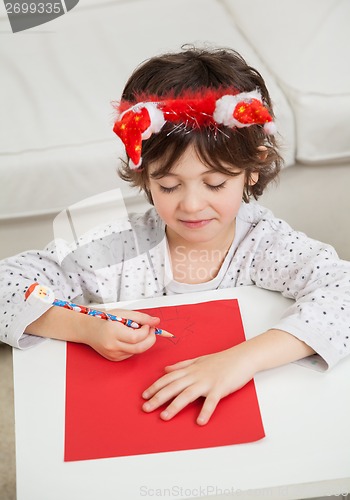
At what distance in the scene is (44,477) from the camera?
772mm

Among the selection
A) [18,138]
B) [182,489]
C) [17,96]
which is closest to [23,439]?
[182,489]

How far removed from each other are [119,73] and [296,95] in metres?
0.41

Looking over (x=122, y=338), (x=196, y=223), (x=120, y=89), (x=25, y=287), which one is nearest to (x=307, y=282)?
(x=196, y=223)

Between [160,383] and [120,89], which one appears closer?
[160,383]

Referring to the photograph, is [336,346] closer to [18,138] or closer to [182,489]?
[182,489]

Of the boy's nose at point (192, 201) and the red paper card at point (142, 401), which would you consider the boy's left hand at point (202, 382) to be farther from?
the boy's nose at point (192, 201)

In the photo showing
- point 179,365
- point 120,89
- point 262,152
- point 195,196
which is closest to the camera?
point 179,365

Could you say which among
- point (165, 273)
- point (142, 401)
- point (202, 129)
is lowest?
point (165, 273)

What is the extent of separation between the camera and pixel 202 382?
848mm

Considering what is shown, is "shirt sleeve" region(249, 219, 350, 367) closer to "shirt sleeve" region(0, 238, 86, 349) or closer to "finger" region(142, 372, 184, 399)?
"finger" region(142, 372, 184, 399)

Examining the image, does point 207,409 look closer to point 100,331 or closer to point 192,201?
point 100,331

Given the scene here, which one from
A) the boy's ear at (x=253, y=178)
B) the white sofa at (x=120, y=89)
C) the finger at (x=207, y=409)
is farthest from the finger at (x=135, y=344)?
the white sofa at (x=120, y=89)

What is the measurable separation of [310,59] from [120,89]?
45cm

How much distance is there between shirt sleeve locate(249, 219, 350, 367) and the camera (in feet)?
2.97
